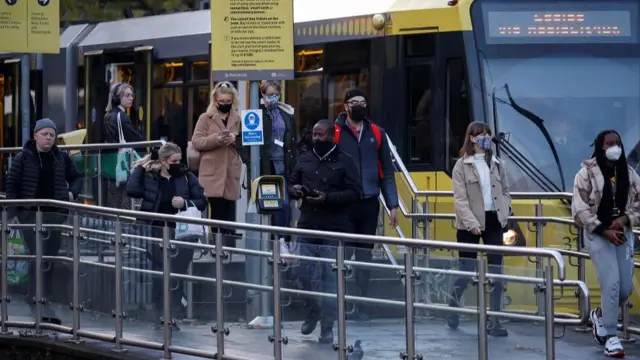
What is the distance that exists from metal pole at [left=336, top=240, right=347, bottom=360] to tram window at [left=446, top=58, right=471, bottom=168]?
5.80 meters

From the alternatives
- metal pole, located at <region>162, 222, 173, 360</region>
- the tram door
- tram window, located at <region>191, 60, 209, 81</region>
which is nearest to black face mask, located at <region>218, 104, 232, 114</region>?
metal pole, located at <region>162, 222, 173, 360</region>

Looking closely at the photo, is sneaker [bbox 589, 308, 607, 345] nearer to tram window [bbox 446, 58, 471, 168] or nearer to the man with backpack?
the man with backpack

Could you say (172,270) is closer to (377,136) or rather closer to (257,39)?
(257,39)

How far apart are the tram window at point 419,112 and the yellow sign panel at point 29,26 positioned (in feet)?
12.4

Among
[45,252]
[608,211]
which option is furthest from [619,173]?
[45,252]

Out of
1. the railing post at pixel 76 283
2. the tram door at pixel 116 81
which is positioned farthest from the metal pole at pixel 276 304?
the tram door at pixel 116 81

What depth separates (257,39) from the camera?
42.2 ft

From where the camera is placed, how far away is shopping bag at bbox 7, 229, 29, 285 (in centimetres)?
1323

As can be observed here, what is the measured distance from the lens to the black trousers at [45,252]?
42.6 ft

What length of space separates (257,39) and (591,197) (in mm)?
2791

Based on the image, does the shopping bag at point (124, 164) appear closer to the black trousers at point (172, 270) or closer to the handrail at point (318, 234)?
the handrail at point (318, 234)

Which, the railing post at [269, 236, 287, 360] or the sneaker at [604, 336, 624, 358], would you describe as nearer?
the railing post at [269, 236, 287, 360]

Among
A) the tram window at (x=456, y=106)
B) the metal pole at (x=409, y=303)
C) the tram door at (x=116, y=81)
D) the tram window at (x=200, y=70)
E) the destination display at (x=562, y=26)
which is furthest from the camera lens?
the tram door at (x=116, y=81)

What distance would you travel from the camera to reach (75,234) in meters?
12.7
